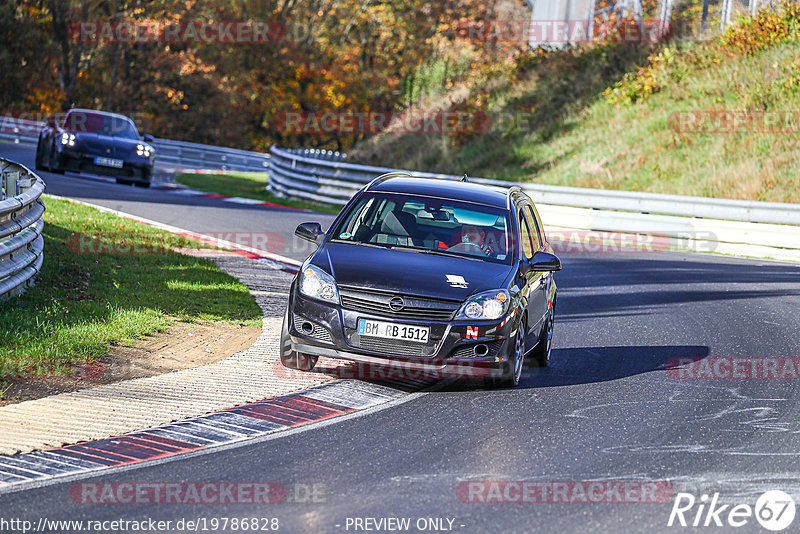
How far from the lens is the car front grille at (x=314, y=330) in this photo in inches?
319

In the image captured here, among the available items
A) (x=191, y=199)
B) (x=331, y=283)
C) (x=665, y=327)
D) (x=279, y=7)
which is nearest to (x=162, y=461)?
(x=331, y=283)

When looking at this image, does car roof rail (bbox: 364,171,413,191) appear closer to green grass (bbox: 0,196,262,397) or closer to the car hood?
the car hood

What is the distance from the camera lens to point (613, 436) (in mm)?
7230

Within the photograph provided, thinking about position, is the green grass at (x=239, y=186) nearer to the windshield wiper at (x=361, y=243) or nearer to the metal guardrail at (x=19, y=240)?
the metal guardrail at (x=19, y=240)

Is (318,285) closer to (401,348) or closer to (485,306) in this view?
(401,348)

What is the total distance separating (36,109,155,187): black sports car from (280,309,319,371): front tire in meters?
17.8

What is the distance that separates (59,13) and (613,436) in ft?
160

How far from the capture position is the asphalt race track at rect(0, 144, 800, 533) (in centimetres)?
541

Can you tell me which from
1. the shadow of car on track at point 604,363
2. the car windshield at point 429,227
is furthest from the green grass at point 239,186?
the car windshield at point 429,227

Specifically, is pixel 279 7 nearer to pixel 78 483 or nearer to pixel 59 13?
pixel 59 13

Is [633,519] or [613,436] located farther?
[613,436]

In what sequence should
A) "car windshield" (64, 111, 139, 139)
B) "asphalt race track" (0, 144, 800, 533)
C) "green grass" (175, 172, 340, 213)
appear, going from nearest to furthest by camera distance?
"asphalt race track" (0, 144, 800, 533)
"car windshield" (64, 111, 139, 139)
"green grass" (175, 172, 340, 213)

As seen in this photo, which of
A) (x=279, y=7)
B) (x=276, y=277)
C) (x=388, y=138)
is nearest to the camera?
(x=276, y=277)

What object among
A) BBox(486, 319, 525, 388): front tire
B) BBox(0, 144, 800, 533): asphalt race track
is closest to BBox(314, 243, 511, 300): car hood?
BBox(486, 319, 525, 388): front tire
